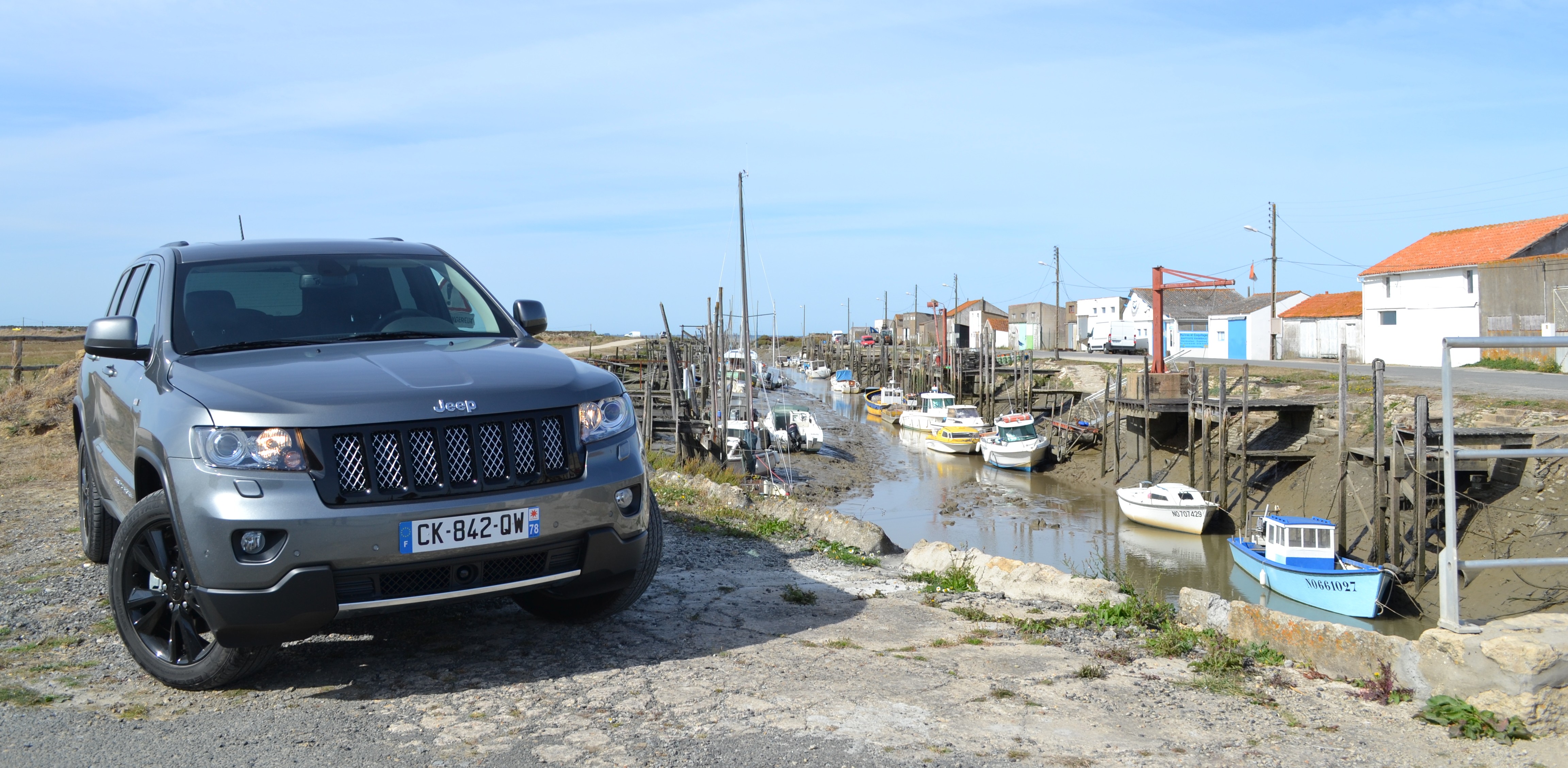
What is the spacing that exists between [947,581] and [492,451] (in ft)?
11.7

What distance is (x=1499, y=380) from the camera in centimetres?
2606

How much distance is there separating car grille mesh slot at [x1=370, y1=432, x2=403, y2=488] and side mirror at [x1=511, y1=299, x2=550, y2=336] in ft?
5.08

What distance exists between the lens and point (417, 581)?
3.76 metres

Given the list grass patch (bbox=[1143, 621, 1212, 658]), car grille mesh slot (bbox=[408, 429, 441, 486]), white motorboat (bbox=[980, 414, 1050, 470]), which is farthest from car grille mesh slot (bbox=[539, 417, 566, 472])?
white motorboat (bbox=[980, 414, 1050, 470])

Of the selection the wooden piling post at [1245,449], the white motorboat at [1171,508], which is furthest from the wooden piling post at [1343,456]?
the white motorboat at [1171,508]

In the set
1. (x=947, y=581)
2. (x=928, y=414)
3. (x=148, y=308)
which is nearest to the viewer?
(x=148, y=308)

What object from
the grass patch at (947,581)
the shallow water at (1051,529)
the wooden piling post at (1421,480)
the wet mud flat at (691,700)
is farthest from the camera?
the shallow water at (1051,529)

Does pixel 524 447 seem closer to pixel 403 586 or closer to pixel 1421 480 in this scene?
pixel 403 586

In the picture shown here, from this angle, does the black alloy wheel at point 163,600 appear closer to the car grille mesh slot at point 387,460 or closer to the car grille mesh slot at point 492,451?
the car grille mesh slot at point 387,460

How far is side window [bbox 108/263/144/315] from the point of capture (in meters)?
5.43

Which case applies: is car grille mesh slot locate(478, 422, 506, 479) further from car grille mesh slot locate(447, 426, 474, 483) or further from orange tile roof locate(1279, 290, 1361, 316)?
orange tile roof locate(1279, 290, 1361, 316)

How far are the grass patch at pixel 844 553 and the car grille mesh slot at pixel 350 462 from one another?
14.7ft

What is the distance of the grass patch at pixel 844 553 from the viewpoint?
7.61m

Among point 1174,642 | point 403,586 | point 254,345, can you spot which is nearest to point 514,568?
point 403,586
